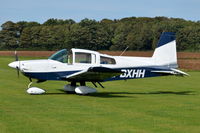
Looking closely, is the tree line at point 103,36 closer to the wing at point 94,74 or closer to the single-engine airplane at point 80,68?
the single-engine airplane at point 80,68

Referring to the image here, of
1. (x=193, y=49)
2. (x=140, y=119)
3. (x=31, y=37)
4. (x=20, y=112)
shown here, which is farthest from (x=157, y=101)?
(x=31, y=37)

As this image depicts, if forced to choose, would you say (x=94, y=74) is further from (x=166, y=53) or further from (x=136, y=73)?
(x=166, y=53)

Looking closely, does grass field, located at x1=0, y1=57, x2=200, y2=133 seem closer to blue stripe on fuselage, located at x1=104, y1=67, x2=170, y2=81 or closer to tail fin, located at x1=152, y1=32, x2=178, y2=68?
blue stripe on fuselage, located at x1=104, y1=67, x2=170, y2=81

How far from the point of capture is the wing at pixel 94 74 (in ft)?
45.1

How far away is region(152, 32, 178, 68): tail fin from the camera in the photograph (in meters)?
16.7

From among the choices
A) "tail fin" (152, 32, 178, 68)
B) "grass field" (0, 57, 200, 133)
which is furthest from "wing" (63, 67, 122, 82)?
"tail fin" (152, 32, 178, 68)

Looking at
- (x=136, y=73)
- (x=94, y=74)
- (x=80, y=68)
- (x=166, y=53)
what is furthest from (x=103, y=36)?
(x=94, y=74)

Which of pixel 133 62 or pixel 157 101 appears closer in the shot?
pixel 157 101

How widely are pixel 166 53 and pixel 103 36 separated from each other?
288 ft

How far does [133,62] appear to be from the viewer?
1585 cm

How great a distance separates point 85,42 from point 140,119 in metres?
94.9

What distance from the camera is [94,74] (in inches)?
559

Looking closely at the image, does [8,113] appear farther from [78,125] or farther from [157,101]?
[157,101]

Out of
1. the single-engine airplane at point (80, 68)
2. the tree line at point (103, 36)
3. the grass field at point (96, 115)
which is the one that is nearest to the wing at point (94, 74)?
the single-engine airplane at point (80, 68)
